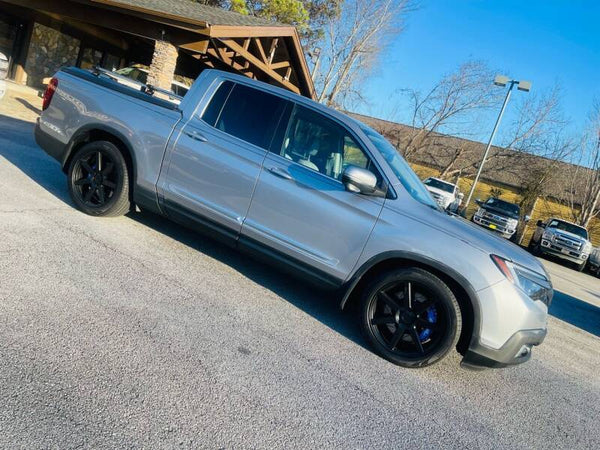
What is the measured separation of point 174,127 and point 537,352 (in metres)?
4.65

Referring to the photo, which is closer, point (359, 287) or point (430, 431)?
point (430, 431)

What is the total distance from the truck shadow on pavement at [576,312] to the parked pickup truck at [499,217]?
419 inches

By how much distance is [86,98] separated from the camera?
16.1ft

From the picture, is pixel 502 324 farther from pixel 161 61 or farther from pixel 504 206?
pixel 504 206

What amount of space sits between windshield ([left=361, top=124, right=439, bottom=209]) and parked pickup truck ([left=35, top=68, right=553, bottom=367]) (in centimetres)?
3

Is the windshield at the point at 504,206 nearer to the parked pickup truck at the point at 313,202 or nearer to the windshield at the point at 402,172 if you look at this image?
the windshield at the point at 402,172

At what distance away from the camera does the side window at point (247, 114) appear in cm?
421

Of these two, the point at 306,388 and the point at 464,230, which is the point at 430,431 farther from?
the point at 464,230

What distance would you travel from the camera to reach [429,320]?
3555 millimetres

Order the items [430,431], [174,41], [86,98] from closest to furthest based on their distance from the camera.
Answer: [430,431]
[86,98]
[174,41]

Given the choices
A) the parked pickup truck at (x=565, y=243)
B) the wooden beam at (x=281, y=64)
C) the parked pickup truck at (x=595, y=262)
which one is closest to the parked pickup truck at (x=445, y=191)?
the parked pickup truck at (x=565, y=243)

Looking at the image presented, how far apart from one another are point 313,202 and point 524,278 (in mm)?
1777

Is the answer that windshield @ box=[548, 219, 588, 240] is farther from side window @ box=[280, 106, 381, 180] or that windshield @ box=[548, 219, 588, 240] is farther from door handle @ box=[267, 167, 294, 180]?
door handle @ box=[267, 167, 294, 180]

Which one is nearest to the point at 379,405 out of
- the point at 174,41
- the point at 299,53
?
the point at 174,41
